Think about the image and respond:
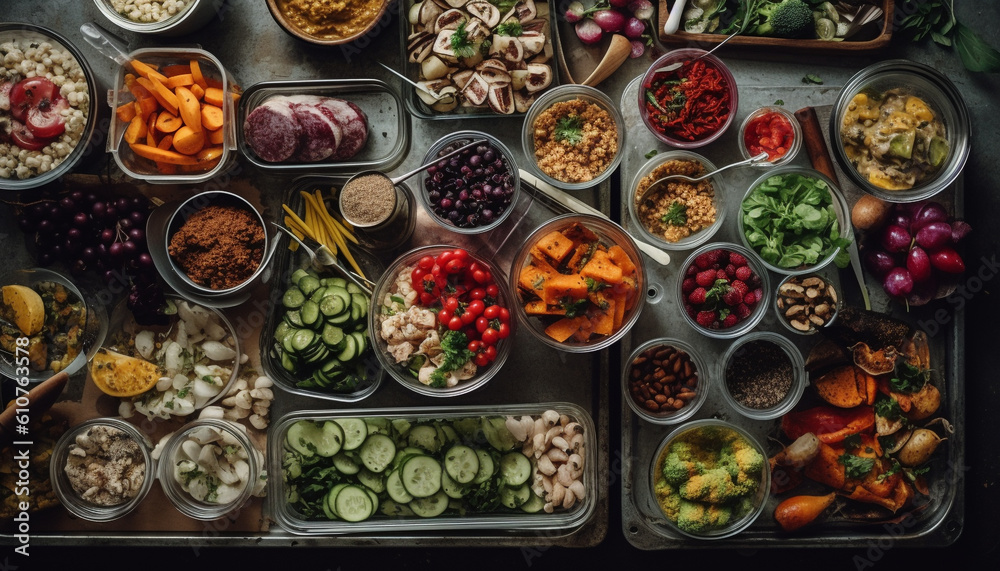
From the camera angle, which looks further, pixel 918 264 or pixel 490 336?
pixel 918 264

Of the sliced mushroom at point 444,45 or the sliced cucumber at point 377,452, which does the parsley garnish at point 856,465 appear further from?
the sliced mushroom at point 444,45

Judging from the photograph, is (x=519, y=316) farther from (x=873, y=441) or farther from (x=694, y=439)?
(x=873, y=441)

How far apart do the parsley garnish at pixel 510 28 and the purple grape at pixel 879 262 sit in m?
1.51

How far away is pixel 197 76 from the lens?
2260 mm

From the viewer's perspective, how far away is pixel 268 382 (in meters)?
2.30

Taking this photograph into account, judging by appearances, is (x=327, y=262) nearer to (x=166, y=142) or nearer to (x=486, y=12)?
(x=166, y=142)

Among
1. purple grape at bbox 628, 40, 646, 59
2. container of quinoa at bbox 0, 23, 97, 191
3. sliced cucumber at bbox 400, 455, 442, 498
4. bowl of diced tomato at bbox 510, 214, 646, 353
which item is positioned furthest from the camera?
purple grape at bbox 628, 40, 646, 59

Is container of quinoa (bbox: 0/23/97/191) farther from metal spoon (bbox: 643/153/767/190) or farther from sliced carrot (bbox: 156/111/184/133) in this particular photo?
metal spoon (bbox: 643/153/767/190)

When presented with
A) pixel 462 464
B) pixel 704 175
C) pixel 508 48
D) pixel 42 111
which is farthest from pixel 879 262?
pixel 42 111

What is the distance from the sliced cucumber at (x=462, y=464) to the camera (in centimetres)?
211

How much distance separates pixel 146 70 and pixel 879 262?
2720 millimetres

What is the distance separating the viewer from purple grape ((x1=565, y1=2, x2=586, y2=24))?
7.57 ft

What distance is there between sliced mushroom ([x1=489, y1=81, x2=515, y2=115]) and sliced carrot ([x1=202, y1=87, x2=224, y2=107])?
98 cm

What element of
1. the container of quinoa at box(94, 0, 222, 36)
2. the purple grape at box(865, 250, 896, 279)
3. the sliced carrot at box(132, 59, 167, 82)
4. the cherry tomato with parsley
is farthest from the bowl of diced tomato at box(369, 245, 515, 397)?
the purple grape at box(865, 250, 896, 279)
